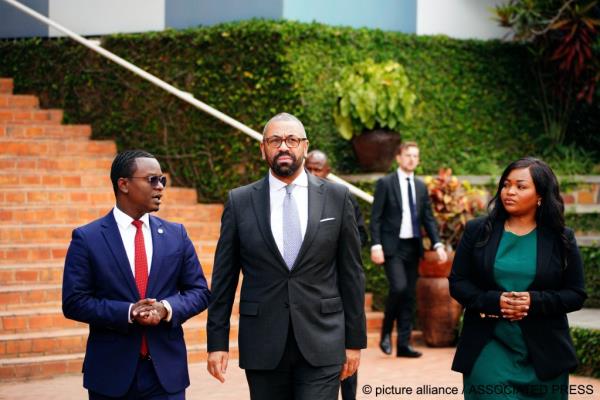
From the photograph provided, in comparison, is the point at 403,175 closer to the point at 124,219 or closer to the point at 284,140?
the point at 284,140

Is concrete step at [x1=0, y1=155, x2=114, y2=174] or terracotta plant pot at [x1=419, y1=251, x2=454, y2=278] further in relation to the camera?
concrete step at [x1=0, y1=155, x2=114, y2=174]

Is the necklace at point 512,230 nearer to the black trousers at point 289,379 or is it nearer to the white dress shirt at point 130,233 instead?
the black trousers at point 289,379

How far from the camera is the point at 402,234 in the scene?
35.7 ft

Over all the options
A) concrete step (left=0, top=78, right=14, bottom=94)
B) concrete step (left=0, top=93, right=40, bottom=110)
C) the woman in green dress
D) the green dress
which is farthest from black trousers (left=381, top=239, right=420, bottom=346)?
concrete step (left=0, top=78, right=14, bottom=94)

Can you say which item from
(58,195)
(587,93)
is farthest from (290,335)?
(587,93)

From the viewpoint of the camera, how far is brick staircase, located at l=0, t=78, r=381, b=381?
9.84m

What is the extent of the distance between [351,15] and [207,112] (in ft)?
8.11

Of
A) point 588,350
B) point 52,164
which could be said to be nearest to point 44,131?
point 52,164

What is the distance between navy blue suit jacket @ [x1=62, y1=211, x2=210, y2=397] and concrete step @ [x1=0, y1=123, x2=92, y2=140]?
853 centimetres

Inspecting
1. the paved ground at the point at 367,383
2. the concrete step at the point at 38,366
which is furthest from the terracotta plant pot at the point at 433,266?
the concrete step at the point at 38,366

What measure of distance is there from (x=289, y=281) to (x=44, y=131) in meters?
9.21

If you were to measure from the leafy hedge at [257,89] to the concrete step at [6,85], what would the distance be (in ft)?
0.32

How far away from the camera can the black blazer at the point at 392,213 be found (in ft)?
35.6

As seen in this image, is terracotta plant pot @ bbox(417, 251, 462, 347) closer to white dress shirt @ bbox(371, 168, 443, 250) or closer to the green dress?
white dress shirt @ bbox(371, 168, 443, 250)
